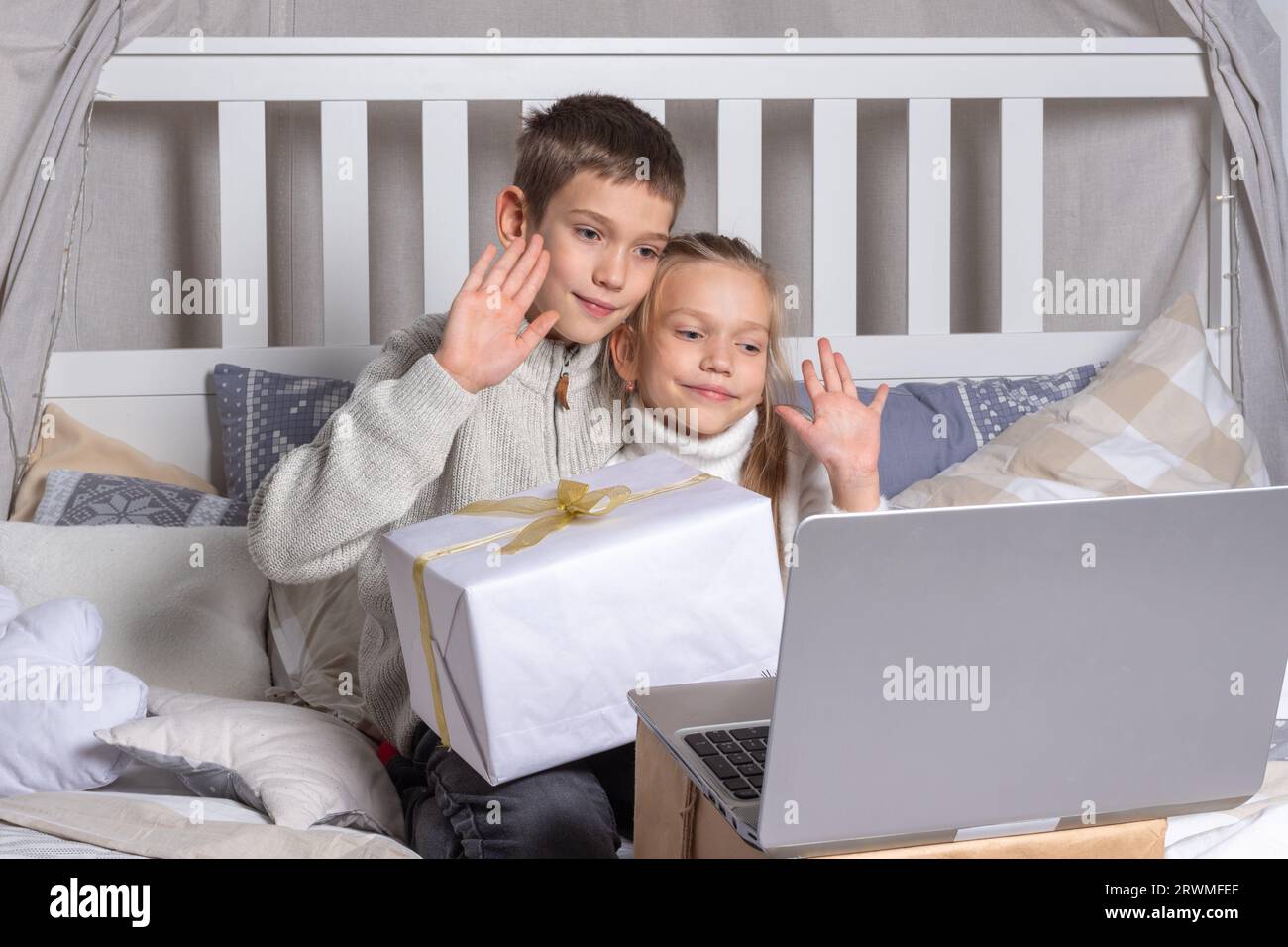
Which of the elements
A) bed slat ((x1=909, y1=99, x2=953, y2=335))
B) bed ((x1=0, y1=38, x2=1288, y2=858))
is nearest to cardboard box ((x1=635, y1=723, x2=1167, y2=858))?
bed ((x1=0, y1=38, x2=1288, y2=858))

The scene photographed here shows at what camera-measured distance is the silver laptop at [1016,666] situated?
0.55 m

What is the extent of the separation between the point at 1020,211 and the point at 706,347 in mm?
847

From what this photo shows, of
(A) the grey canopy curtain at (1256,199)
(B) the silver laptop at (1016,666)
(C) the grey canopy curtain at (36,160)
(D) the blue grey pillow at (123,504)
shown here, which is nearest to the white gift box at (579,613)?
(B) the silver laptop at (1016,666)

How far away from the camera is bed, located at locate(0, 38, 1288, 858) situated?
5.56 ft

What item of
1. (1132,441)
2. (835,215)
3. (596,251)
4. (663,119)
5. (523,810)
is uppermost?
(663,119)

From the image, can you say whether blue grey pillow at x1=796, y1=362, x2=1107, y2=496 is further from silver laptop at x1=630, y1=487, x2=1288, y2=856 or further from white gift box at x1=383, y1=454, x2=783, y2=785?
silver laptop at x1=630, y1=487, x2=1288, y2=856

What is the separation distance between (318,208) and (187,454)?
0.45 m

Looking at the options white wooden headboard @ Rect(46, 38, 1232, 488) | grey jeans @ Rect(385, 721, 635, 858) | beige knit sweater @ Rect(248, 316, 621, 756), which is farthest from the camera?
white wooden headboard @ Rect(46, 38, 1232, 488)

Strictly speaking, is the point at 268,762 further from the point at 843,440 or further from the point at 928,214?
the point at 928,214

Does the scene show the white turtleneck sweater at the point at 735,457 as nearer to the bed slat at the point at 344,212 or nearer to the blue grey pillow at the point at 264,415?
the blue grey pillow at the point at 264,415

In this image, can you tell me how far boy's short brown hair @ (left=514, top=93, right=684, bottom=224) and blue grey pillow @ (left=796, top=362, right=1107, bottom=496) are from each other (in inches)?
15.5

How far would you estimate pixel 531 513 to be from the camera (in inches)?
35.4

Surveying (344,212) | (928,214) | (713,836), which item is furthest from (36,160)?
(713,836)

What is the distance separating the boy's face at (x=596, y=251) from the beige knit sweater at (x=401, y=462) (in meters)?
0.06
